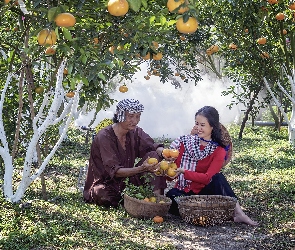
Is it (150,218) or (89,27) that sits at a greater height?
(89,27)

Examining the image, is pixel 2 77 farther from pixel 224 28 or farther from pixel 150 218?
pixel 224 28

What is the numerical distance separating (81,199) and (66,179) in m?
1.43

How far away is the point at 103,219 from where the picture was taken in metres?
4.79

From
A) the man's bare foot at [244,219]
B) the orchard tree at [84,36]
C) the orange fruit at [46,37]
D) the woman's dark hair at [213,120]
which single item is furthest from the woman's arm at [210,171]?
the orange fruit at [46,37]

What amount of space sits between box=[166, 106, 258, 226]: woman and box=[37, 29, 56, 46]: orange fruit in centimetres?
227

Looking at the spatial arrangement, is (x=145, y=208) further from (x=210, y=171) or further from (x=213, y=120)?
(x=213, y=120)

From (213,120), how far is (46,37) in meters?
2.40

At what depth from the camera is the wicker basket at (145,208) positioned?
4.79m

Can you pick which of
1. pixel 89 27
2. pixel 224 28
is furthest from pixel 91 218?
pixel 224 28

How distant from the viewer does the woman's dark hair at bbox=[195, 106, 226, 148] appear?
4887 mm

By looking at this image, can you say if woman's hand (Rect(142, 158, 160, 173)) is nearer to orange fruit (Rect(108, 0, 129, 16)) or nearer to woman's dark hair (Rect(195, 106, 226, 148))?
woman's dark hair (Rect(195, 106, 226, 148))

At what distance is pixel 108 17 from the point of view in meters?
3.95

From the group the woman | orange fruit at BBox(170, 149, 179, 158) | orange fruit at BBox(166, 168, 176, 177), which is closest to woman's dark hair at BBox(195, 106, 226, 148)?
the woman

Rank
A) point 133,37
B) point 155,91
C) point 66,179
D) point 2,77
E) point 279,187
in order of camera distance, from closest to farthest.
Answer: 1. point 133,37
2. point 2,77
3. point 279,187
4. point 66,179
5. point 155,91
